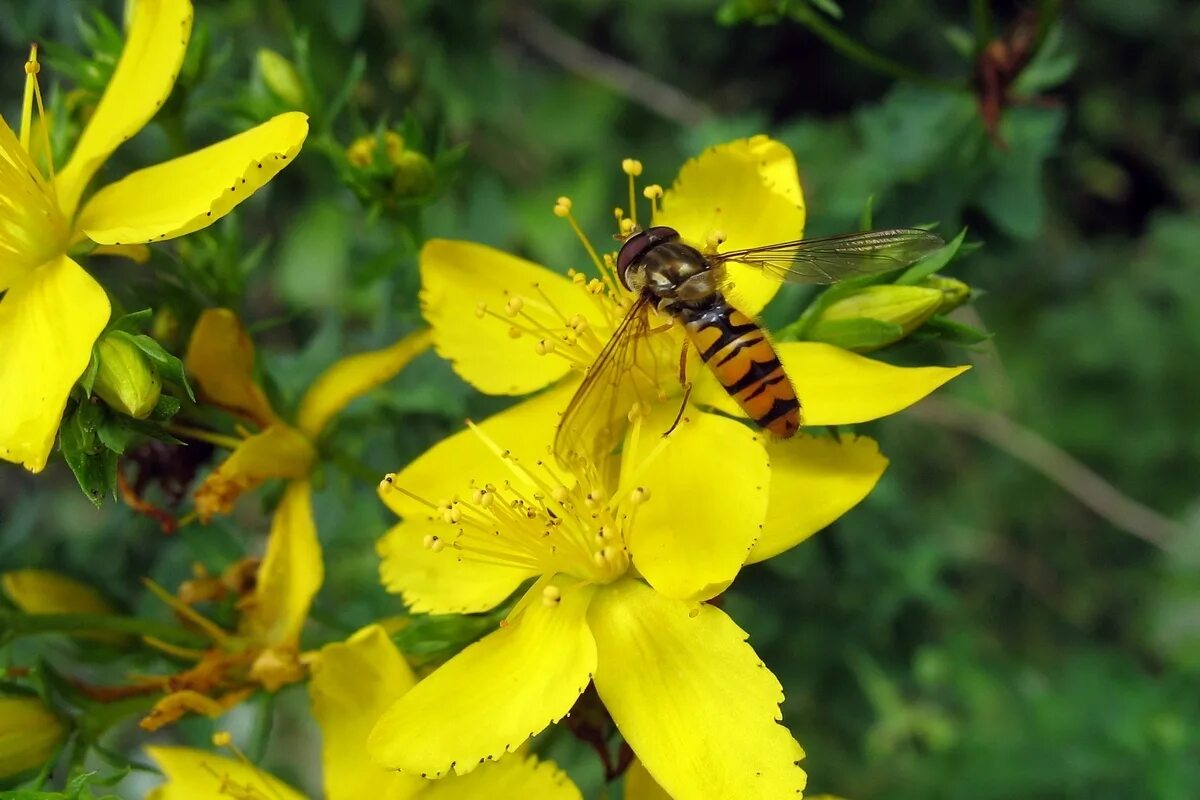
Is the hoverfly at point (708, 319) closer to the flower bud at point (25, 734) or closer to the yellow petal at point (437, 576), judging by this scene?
the yellow petal at point (437, 576)

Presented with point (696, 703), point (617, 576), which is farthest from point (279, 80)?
point (696, 703)

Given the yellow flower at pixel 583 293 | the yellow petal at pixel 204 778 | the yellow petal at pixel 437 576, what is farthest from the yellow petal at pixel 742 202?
the yellow petal at pixel 204 778

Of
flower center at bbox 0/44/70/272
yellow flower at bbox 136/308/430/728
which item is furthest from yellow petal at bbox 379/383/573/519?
flower center at bbox 0/44/70/272

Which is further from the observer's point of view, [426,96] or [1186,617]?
[1186,617]

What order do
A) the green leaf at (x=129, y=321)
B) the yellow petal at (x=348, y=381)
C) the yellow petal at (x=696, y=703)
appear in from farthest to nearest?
the yellow petal at (x=348, y=381)
the green leaf at (x=129, y=321)
the yellow petal at (x=696, y=703)

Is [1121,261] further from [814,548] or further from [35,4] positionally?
[35,4]

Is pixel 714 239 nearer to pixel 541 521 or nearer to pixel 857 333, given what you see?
pixel 857 333

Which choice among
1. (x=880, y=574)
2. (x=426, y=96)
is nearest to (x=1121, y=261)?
(x=880, y=574)

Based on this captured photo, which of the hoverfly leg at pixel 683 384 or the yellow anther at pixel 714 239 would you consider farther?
the yellow anther at pixel 714 239
